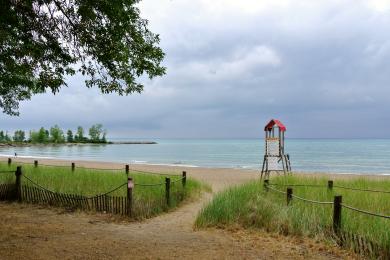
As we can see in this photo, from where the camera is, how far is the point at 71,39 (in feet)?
27.0

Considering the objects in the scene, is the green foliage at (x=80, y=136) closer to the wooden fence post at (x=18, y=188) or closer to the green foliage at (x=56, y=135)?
the green foliage at (x=56, y=135)

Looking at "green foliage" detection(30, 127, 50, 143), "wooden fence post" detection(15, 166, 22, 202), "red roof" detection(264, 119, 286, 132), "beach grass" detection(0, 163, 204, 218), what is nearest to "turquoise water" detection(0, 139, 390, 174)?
"red roof" detection(264, 119, 286, 132)

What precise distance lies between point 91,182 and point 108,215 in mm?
3969

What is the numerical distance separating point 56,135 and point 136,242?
143 meters

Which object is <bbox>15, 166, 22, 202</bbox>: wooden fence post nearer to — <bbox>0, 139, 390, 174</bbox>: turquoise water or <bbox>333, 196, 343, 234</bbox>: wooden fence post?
<bbox>333, 196, 343, 234</bbox>: wooden fence post

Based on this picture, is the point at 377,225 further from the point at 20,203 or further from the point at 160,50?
the point at 20,203

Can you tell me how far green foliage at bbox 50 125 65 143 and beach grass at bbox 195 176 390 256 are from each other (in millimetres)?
139779

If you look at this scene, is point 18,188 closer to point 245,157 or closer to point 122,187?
point 122,187

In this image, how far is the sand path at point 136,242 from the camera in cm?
653

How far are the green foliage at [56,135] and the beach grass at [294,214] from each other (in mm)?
139779

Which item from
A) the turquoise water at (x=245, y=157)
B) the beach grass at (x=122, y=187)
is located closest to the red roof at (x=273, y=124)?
the beach grass at (x=122, y=187)

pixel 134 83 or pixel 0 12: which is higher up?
pixel 0 12

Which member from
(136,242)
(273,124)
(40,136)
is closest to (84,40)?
(136,242)

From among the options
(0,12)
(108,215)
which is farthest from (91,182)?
(0,12)
